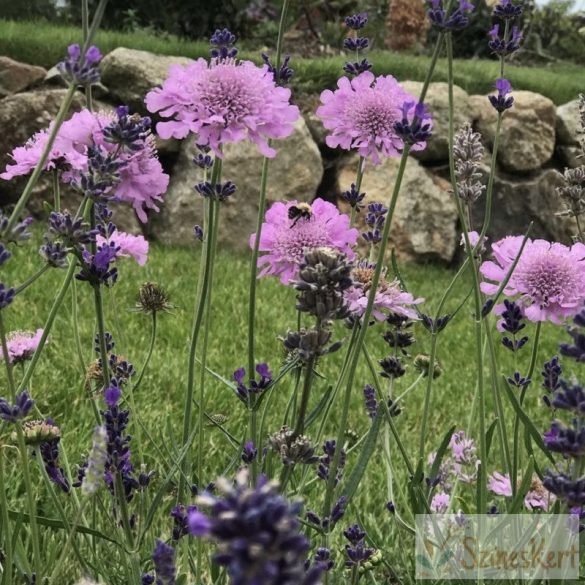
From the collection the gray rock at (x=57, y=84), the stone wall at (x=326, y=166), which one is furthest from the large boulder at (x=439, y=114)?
the gray rock at (x=57, y=84)

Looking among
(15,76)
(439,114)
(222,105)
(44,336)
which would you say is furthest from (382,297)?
(439,114)

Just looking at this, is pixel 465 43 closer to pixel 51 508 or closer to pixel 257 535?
pixel 51 508

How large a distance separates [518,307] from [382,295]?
281mm

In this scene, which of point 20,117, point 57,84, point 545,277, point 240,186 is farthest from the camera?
point 57,84

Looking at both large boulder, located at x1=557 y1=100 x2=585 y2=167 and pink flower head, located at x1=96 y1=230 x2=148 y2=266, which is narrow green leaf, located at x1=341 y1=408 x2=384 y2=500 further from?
Answer: large boulder, located at x1=557 y1=100 x2=585 y2=167

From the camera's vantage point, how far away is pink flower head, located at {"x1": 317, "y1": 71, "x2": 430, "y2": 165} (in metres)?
1.31

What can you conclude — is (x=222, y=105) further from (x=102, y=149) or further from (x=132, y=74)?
(x=132, y=74)

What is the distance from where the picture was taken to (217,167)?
1.08 m

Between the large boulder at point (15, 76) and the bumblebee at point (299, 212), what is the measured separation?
471cm

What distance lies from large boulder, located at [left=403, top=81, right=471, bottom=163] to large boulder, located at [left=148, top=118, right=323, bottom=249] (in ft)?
3.35

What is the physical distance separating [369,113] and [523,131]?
5.53 meters

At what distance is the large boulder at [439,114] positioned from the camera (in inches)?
235

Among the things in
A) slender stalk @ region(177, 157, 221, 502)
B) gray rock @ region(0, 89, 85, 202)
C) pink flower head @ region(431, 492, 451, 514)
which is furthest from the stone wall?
slender stalk @ region(177, 157, 221, 502)

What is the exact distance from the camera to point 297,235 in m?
1.20
